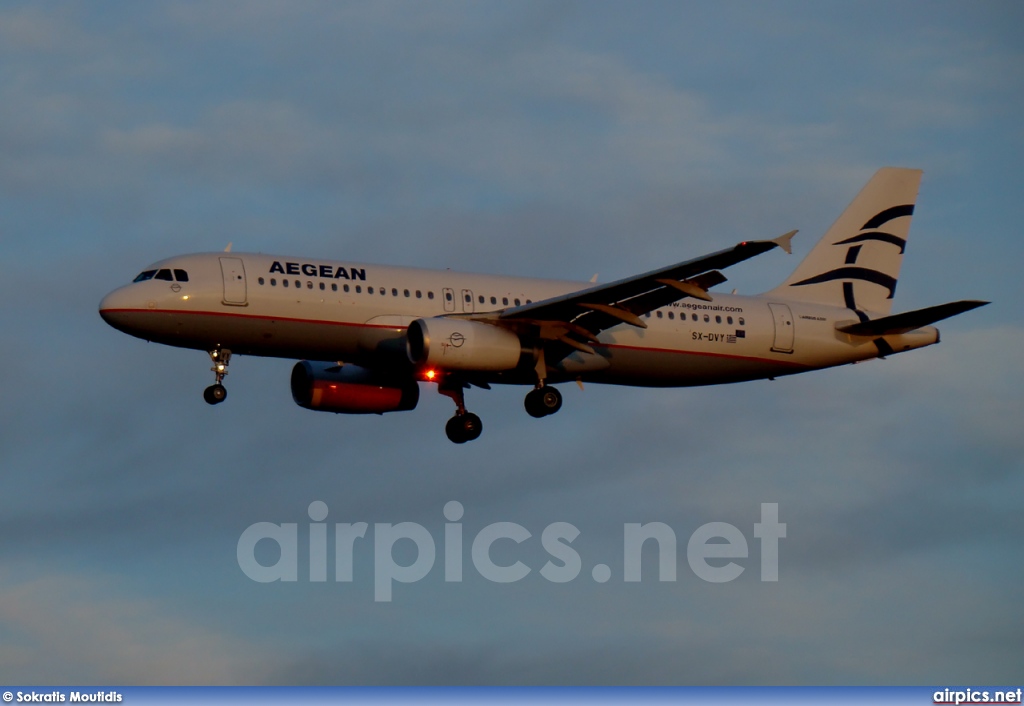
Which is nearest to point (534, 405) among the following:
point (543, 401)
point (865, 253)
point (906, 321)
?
point (543, 401)

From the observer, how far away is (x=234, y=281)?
48.8m

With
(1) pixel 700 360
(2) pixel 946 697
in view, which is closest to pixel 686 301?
(1) pixel 700 360

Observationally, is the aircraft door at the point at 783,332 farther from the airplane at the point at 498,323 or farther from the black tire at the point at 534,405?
the black tire at the point at 534,405

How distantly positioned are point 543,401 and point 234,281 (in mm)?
9959

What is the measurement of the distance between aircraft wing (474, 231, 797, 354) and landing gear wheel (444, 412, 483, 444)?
3931 mm

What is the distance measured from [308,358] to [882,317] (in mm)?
19163

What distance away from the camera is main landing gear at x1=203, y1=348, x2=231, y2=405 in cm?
4938

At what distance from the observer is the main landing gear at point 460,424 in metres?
53.6

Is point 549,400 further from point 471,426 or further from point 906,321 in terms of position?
point 906,321

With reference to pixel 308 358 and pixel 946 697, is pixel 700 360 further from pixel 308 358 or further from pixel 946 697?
pixel 946 697

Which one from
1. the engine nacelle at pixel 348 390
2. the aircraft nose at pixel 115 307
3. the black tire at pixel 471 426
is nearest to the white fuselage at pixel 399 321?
the aircraft nose at pixel 115 307

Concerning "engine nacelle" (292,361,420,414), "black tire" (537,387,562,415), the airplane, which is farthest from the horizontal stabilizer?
"engine nacelle" (292,361,420,414)

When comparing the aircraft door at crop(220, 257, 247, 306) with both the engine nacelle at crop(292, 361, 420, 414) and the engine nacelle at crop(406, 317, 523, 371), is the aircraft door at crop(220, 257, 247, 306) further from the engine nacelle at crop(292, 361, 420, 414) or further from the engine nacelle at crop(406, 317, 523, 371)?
the engine nacelle at crop(292, 361, 420, 414)

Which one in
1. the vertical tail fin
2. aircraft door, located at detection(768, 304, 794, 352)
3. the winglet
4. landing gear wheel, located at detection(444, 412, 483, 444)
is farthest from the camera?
the vertical tail fin
